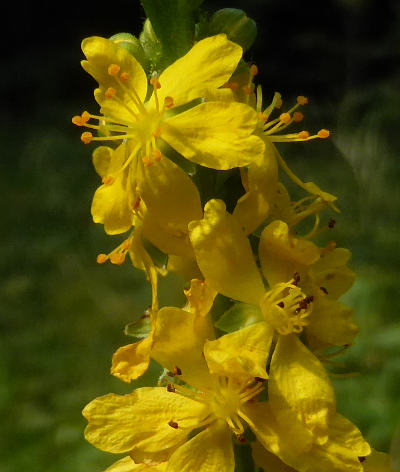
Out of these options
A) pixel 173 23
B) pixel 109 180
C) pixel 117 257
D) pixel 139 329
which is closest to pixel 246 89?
pixel 173 23

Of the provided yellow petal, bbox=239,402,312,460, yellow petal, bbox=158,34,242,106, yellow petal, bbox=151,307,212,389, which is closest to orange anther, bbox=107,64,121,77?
yellow petal, bbox=158,34,242,106

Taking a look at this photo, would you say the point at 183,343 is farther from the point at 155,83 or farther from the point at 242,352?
the point at 155,83

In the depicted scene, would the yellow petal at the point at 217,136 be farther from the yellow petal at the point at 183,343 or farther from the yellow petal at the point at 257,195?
the yellow petal at the point at 183,343

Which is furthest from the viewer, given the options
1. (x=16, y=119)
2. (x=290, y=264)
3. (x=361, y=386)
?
(x=16, y=119)

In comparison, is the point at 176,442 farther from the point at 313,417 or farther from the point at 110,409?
the point at 313,417

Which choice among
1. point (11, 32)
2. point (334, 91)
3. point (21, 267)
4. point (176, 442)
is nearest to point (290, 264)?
point (176, 442)

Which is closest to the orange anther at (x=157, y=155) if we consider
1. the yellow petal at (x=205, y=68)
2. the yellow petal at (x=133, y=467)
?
the yellow petal at (x=205, y=68)
